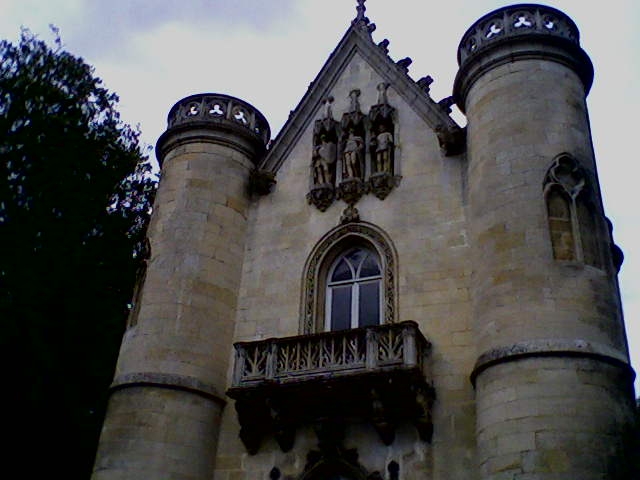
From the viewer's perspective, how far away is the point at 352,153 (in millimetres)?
16062

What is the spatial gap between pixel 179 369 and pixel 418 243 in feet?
16.8

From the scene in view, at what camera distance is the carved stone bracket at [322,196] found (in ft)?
52.2

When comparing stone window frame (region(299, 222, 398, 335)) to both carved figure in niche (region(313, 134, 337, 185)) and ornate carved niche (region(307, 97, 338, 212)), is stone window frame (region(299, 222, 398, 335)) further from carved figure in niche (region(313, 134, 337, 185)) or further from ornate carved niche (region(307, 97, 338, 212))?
carved figure in niche (region(313, 134, 337, 185))

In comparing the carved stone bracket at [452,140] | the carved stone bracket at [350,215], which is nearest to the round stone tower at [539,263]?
the carved stone bracket at [452,140]

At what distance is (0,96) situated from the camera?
55.6 feet

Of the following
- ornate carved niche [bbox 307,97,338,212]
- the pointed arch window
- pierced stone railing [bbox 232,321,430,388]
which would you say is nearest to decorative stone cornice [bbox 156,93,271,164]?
ornate carved niche [bbox 307,97,338,212]

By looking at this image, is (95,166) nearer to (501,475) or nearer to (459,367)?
(459,367)

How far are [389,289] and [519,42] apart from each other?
531 cm

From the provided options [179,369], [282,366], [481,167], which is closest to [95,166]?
[179,369]

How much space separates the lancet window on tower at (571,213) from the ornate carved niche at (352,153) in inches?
160

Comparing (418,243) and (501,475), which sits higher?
(418,243)

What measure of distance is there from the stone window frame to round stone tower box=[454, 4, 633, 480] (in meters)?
1.71

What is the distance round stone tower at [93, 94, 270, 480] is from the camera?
45.1 feet

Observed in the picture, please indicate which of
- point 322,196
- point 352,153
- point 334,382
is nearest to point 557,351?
point 334,382
